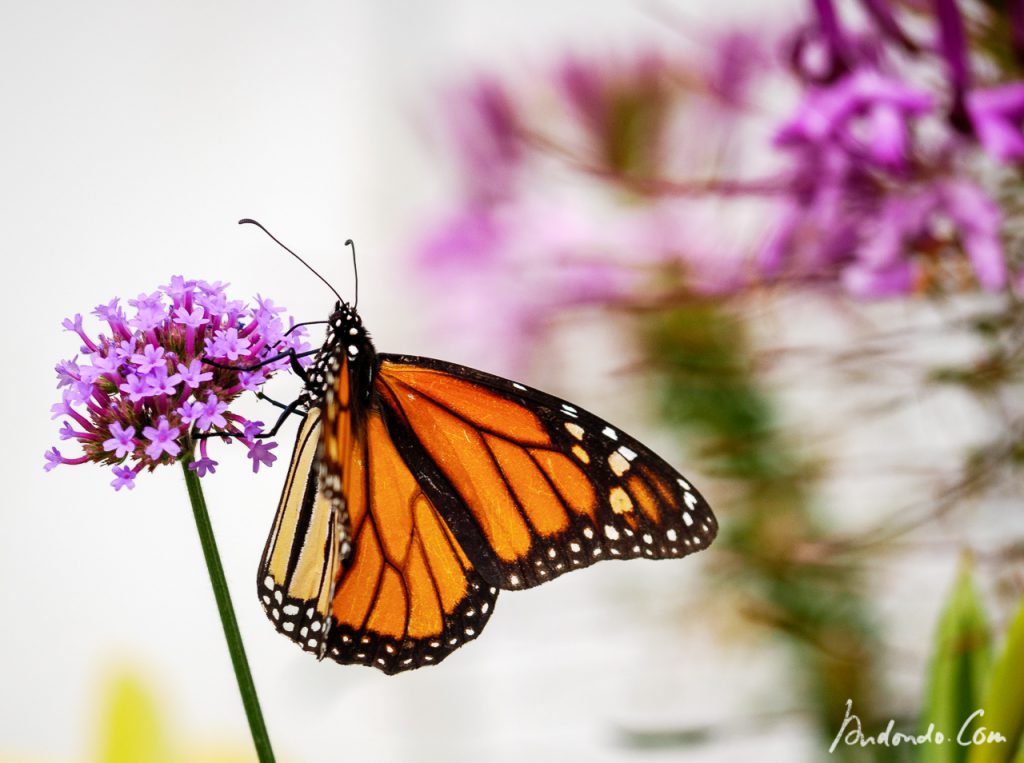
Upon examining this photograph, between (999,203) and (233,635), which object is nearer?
(233,635)

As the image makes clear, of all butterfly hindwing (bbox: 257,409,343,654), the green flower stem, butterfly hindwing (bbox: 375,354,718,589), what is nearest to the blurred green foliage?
butterfly hindwing (bbox: 375,354,718,589)

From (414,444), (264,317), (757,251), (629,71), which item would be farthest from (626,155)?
(264,317)

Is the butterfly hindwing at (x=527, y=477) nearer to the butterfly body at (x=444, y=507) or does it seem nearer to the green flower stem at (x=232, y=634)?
the butterfly body at (x=444, y=507)

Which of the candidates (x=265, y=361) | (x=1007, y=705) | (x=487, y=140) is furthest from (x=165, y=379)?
(x=487, y=140)

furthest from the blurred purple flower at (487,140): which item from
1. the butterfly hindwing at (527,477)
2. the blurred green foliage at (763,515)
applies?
the butterfly hindwing at (527,477)

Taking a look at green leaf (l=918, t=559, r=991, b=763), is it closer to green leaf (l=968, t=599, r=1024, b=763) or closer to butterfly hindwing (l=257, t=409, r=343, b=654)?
green leaf (l=968, t=599, r=1024, b=763)

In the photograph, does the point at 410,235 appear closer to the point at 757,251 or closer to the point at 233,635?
the point at 757,251
